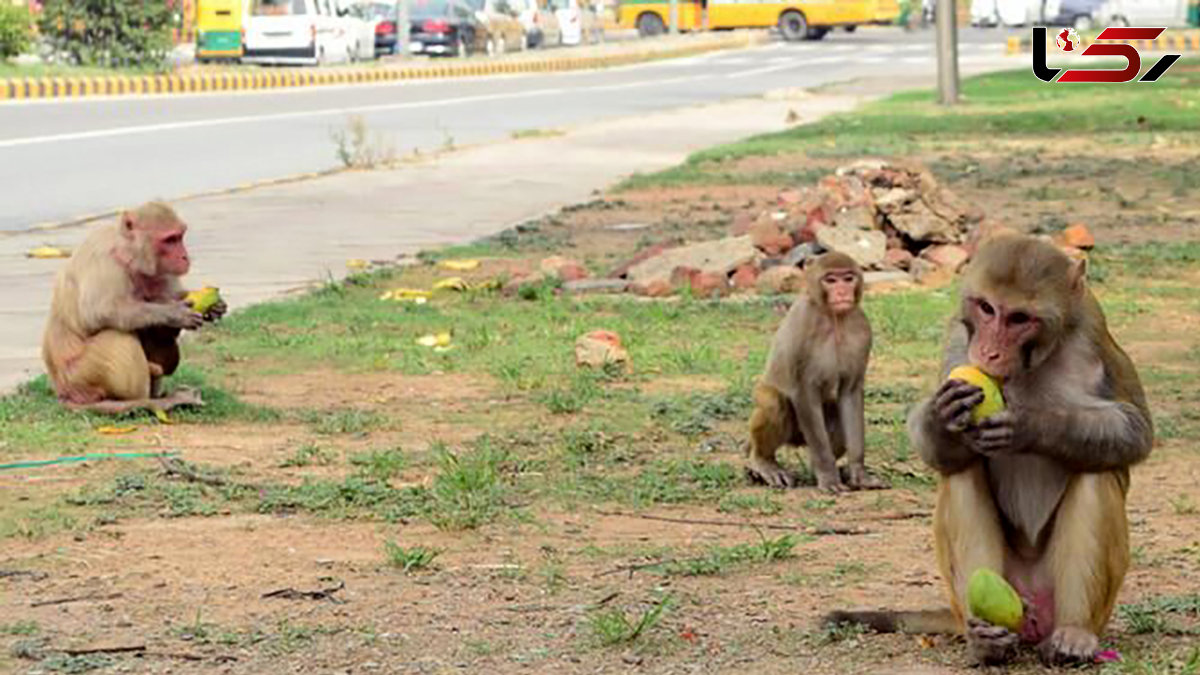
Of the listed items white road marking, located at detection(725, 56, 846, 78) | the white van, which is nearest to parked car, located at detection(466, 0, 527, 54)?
white road marking, located at detection(725, 56, 846, 78)

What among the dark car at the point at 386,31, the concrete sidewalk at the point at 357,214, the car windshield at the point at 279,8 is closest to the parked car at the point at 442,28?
the dark car at the point at 386,31

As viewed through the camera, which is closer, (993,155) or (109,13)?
(993,155)

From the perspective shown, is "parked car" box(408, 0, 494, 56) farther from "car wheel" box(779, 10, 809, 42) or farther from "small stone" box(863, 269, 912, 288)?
"small stone" box(863, 269, 912, 288)

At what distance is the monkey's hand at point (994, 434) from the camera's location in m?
5.12

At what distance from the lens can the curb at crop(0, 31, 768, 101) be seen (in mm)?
35906

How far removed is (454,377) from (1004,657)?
5.62m

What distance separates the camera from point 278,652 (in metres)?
5.74

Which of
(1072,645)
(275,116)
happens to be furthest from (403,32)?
(1072,645)

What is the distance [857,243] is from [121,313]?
21.0 feet

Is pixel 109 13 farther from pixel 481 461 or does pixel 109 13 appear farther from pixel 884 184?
pixel 481 461

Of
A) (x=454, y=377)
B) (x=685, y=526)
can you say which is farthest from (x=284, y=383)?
(x=685, y=526)

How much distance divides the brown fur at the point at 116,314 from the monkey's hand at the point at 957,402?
15.1 ft

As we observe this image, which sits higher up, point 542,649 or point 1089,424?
point 1089,424

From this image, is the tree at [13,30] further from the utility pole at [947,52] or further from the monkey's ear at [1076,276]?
the monkey's ear at [1076,276]
